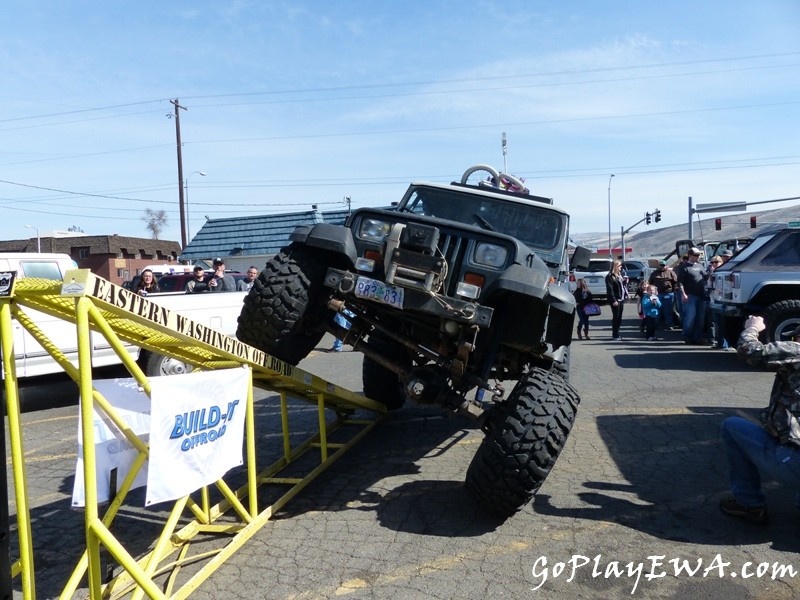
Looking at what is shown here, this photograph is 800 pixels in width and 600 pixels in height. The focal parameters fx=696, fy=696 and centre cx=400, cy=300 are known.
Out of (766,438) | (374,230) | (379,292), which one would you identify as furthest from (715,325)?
(379,292)

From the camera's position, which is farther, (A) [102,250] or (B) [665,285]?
(A) [102,250]

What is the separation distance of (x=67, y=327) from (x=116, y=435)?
5.69 m

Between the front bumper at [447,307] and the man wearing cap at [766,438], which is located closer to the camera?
the man wearing cap at [766,438]

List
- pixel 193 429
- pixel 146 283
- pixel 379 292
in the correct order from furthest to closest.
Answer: pixel 146 283 < pixel 379 292 < pixel 193 429

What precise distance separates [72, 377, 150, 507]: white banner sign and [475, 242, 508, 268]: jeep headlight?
7.73 ft

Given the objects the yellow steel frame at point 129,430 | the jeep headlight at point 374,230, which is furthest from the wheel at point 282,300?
the jeep headlight at point 374,230

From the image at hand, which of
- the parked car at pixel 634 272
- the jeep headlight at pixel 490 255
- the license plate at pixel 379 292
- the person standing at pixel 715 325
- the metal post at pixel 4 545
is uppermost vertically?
the jeep headlight at pixel 490 255

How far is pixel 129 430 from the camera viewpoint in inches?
135

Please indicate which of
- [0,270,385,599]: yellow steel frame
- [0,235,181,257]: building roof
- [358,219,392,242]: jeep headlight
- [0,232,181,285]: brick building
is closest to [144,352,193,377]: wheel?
[0,270,385,599]: yellow steel frame

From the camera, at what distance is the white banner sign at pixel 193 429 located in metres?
3.30

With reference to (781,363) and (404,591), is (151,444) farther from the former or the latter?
(781,363)

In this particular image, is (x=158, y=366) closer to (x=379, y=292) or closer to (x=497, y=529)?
(x=379, y=292)

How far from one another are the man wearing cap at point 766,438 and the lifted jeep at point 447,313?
42.6 inches
